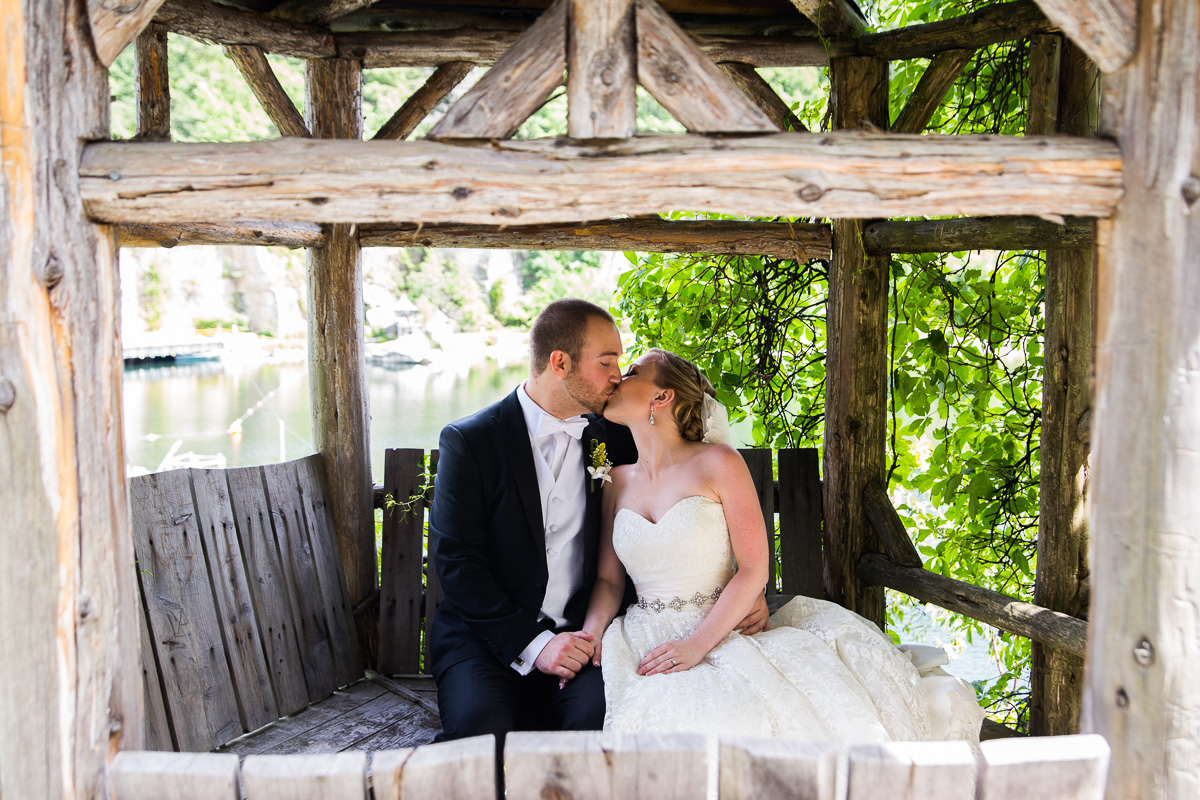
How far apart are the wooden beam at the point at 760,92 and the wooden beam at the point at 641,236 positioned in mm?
423

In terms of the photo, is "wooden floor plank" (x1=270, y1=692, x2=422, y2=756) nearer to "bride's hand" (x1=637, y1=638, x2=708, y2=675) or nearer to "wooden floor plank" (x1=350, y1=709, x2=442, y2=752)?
"wooden floor plank" (x1=350, y1=709, x2=442, y2=752)

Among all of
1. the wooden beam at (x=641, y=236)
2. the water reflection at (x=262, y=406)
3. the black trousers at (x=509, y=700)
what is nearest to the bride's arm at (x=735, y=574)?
the black trousers at (x=509, y=700)

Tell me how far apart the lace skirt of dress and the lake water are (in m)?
5.19

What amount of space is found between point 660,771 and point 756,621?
3.92ft

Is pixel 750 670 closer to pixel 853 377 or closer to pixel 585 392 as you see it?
pixel 585 392

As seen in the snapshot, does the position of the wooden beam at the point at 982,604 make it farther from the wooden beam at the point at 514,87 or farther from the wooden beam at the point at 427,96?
the wooden beam at the point at 427,96

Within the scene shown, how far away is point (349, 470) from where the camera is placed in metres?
3.59

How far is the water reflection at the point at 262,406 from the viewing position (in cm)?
1558

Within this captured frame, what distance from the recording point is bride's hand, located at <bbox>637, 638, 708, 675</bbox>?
101 inches

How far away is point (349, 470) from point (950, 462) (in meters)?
2.58

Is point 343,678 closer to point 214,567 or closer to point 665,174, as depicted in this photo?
point 214,567

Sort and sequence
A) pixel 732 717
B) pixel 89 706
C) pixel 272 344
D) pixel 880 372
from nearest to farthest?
1. pixel 89 706
2. pixel 732 717
3. pixel 880 372
4. pixel 272 344

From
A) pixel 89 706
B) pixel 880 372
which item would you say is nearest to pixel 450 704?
pixel 89 706

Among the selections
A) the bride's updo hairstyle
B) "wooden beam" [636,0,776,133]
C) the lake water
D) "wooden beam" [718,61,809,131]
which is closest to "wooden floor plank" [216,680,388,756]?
the bride's updo hairstyle
